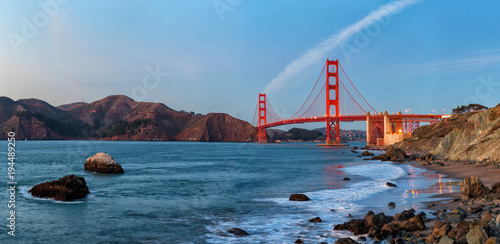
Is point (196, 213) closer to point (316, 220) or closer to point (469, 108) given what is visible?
point (316, 220)

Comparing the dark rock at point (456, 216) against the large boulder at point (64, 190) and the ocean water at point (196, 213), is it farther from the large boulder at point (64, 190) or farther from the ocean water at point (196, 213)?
the large boulder at point (64, 190)

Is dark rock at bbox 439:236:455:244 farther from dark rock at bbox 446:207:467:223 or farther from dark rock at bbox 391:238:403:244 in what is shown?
dark rock at bbox 446:207:467:223

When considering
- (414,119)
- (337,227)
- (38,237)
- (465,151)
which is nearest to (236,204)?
(337,227)

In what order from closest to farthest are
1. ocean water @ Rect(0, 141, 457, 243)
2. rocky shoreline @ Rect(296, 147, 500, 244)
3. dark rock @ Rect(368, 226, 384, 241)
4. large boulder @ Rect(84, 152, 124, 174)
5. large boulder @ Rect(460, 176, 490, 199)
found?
1. rocky shoreline @ Rect(296, 147, 500, 244)
2. dark rock @ Rect(368, 226, 384, 241)
3. ocean water @ Rect(0, 141, 457, 243)
4. large boulder @ Rect(460, 176, 490, 199)
5. large boulder @ Rect(84, 152, 124, 174)

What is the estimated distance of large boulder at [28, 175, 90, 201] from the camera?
14602mm

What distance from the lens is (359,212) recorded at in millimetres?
11195

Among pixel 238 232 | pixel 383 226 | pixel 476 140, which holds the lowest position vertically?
pixel 238 232

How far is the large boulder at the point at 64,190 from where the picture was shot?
1460cm

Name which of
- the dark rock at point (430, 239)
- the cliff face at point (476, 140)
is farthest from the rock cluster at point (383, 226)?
the cliff face at point (476, 140)

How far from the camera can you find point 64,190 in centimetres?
1469

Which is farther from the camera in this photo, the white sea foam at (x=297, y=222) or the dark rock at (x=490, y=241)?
the white sea foam at (x=297, y=222)

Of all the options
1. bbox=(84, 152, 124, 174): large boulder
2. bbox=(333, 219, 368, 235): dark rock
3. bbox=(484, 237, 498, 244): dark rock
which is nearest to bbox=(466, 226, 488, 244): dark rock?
bbox=(484, 237, 498, 244): dark rock

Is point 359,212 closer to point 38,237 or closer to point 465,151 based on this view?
point 38,237

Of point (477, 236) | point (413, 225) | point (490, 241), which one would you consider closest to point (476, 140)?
point (413, 225)
